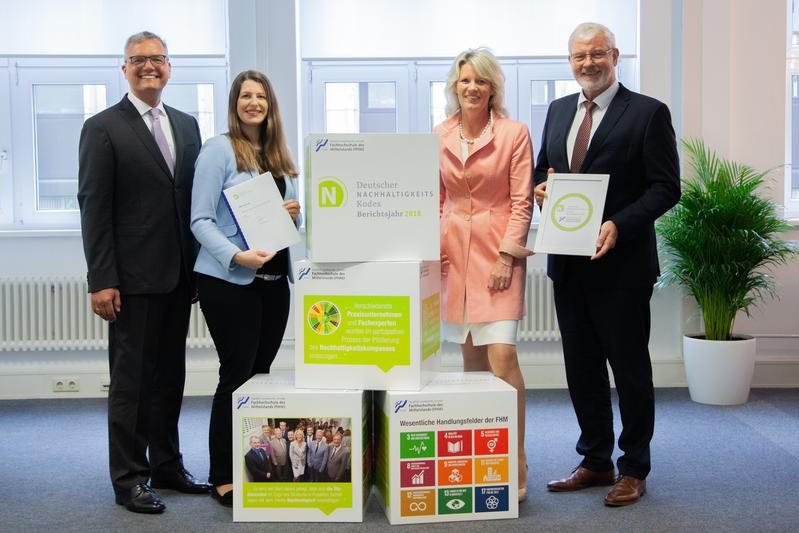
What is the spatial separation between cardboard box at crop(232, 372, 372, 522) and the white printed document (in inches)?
32.1

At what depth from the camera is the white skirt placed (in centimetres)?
298

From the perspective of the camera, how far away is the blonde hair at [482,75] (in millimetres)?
2914

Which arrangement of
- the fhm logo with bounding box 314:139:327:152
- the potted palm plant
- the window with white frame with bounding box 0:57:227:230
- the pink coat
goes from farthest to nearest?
the window with white frame with bounding box 0:57:227:230
the potted palm plant
the pink coat
the fhm logo with bounding box 314:139:327:152

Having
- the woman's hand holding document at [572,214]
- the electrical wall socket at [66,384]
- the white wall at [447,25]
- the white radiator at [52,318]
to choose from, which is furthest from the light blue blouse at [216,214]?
the electrical wall socket at [66,384]

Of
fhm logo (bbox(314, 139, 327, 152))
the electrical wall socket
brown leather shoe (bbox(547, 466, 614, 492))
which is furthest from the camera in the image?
the electrical wall socket

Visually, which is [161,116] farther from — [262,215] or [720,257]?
[720,257]

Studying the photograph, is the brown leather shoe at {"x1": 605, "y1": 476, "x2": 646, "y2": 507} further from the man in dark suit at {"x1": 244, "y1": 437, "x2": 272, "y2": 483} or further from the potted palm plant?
the potted palm plant

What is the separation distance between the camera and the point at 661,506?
296cm

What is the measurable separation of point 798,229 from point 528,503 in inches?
116

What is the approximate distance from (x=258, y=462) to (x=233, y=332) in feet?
1.45

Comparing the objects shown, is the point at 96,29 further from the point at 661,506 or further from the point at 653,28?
the point at 661,506

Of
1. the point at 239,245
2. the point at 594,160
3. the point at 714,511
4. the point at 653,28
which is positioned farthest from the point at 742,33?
the point at 239,245

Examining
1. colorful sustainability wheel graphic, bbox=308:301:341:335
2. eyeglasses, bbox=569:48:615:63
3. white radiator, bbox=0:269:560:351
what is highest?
eyeglasses, bbox=569:48:615:63

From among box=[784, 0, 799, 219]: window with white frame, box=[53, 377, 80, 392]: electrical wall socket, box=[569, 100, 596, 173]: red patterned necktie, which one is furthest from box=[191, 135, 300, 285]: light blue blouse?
box=[784, 0, 799, 219]: window with white frame
